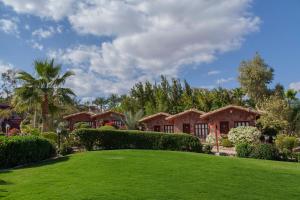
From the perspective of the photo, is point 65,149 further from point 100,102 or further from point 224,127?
point 100,102

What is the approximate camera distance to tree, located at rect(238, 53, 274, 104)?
1975 inches

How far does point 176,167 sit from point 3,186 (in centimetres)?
695

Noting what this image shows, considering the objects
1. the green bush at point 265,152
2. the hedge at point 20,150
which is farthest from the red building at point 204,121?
the hedge at point 20,150

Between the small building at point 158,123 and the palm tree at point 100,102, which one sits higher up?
the palm tree at point 100,102

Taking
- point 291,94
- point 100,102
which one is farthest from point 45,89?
point 100,102

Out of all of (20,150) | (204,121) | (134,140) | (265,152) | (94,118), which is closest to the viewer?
(20,150)

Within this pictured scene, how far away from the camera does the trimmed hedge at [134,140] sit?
957 inches

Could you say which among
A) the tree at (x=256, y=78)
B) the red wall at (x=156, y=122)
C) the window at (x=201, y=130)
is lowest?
the window at (x=201, y=130)

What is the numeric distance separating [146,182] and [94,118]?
3904 centimetres

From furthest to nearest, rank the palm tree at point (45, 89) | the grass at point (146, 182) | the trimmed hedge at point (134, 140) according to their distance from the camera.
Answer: the palm tree at point (45, 89)
the trimmed hedge at point (134, 140)
the grass at point (146, 182)

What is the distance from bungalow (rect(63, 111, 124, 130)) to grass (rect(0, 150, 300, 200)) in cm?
3178

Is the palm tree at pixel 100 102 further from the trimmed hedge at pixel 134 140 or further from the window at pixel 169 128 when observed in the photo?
the trimmed hedge at pixel 134 140

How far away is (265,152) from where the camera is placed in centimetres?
2330

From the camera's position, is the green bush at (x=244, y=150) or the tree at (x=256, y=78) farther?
the tree at (x=256, y=78)
